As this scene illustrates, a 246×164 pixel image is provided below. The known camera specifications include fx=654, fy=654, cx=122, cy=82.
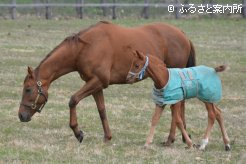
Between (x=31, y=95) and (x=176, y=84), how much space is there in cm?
188

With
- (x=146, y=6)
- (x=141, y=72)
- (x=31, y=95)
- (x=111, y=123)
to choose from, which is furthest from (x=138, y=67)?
(x=146, y=6)

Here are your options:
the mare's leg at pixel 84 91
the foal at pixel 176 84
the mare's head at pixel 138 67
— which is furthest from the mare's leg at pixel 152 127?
the mare's leg at pixel 84 91

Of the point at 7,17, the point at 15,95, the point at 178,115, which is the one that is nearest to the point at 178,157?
the point at 178,115

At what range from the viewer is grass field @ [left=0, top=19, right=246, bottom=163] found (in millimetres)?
7617

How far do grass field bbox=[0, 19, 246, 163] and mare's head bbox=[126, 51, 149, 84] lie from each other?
2.91ft

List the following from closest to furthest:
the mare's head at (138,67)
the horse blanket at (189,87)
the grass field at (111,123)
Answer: the grass field at (111,123), the mare's head at (138,67), the horse blanket at (189,87)

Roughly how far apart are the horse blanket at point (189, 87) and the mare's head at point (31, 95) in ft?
4.82

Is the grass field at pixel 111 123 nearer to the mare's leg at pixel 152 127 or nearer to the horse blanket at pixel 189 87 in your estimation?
the mare's leg at pixel 152 127

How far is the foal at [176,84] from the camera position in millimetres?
8060

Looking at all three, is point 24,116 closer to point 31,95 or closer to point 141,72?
point 31,95

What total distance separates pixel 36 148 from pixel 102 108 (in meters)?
1.38

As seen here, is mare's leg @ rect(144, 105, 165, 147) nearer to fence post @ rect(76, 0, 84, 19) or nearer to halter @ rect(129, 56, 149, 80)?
halter @ rect(129, 56, 149, 80)

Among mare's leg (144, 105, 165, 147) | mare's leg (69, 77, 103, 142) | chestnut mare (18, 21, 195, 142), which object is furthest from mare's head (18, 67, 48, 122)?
mare's leg (144, 105, 165, 147)

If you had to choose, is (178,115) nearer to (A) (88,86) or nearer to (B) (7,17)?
(A) (88,86)
